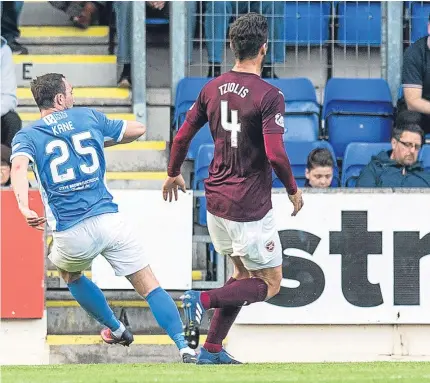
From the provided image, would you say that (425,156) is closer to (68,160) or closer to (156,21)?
(156,21)

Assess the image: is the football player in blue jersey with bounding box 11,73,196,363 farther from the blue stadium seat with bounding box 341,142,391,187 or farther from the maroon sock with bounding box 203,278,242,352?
the blue stadium seat with bounding box 341,142,391,187

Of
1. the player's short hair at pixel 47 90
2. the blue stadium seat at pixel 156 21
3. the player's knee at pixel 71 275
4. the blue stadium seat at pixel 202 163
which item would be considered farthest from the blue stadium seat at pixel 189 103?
the player's short hair at pixel 47 90

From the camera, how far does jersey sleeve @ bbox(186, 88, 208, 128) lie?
7824 mm

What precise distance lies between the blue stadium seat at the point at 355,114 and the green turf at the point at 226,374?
3788 mm

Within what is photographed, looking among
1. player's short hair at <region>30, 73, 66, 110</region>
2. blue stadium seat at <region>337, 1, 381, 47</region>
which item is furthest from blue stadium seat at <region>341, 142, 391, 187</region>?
player's short hair at <region>30, 73, 66, 110</region>

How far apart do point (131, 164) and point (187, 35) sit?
122 cm

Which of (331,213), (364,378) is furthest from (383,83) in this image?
(364,378)

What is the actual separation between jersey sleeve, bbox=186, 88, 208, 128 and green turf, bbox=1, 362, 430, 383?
4.39ft

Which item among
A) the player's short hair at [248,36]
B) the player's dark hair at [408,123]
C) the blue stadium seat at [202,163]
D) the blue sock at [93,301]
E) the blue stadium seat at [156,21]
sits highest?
the blue stadium seat at [156,21]

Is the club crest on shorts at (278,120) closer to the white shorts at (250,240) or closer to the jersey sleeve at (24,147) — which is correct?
the white shorts at (250,240)

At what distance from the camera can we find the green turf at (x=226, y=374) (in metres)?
6.79

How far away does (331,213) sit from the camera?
33.4 ft

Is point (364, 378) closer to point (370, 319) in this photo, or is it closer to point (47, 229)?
point (370, 319)

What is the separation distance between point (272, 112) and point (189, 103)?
3965mm
